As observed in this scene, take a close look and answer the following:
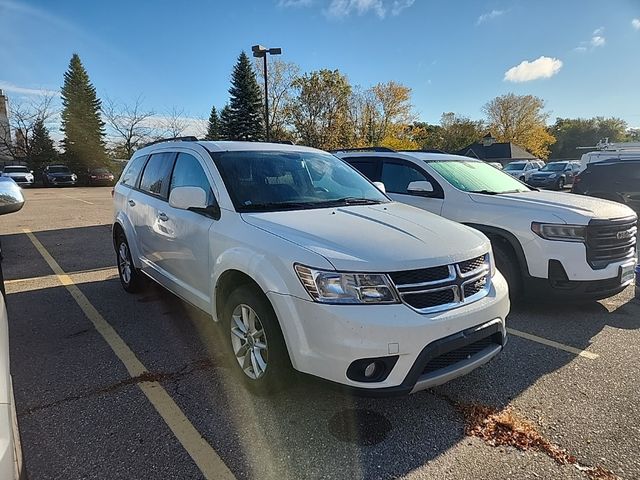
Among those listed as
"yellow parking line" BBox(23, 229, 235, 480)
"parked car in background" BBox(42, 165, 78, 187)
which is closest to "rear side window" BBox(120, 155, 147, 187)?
"yellow parking line" BBox(23, 229, 235, 480)

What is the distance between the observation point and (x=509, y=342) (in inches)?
161

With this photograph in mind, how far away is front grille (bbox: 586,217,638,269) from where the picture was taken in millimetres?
4496

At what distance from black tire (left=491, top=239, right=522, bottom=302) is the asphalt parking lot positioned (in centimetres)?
42

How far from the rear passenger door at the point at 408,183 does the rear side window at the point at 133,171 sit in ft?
10.7

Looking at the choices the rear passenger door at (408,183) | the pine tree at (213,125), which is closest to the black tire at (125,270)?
the rear passenger door at (408,183)

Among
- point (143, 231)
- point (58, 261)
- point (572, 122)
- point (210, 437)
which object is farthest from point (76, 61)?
point (572, 122)

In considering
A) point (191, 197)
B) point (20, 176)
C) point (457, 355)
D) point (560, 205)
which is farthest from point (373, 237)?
point (20, 176)

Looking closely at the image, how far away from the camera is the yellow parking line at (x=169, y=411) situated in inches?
95.6

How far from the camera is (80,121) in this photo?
43.8m

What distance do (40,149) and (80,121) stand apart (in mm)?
4558

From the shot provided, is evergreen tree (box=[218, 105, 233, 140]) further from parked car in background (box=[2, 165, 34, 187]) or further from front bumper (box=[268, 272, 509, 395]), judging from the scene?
front bumper (box=[268, 272, 509, 395])

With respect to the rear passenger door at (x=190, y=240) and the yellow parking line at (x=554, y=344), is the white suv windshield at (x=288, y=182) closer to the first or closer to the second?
the rear passenger door at (x=190, y=240)

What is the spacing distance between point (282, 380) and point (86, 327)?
265 centimetres

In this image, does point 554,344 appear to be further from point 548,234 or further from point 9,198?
point 9,198
